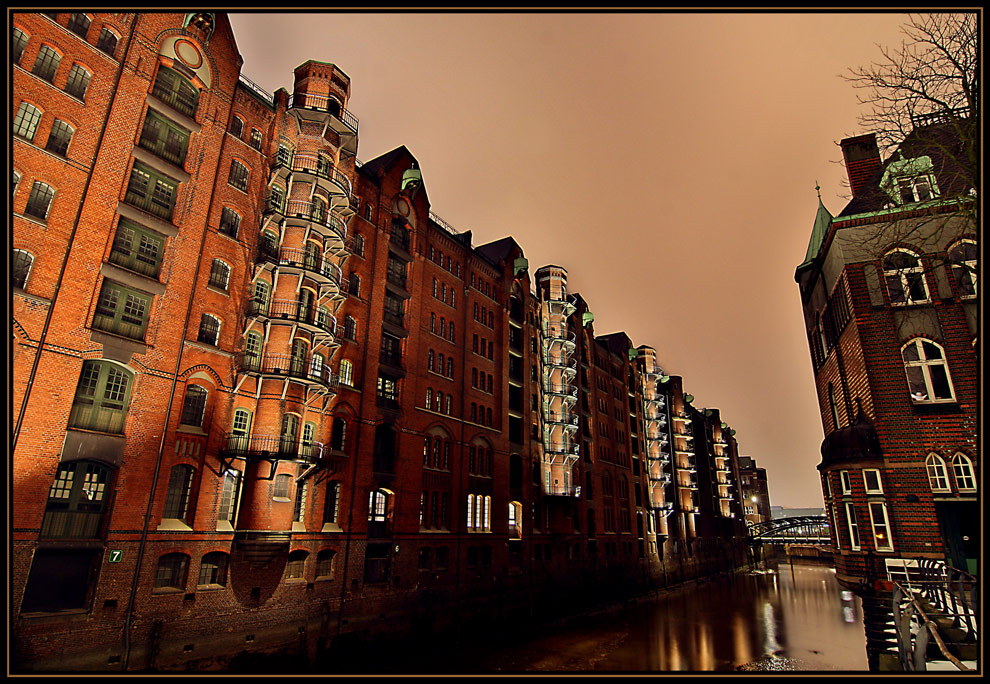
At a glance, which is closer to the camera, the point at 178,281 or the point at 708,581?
the point at 178,281

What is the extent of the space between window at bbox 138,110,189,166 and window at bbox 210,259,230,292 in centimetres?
467

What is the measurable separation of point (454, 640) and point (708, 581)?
184ft

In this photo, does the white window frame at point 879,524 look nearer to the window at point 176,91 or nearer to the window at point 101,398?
the window at point 101,398

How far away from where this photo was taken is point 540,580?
3972cm

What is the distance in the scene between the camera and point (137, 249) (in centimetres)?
2103

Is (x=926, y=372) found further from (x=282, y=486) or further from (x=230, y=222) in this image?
(x=230, y=222)

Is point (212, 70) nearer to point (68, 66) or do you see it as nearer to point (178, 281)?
point (68, 66)

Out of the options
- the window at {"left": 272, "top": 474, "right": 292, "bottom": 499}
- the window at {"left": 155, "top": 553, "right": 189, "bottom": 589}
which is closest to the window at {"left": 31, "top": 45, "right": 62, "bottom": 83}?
the window at {"left": 272, "top": 474, "right": 292, "bottom": 499}

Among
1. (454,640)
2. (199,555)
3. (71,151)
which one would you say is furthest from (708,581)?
(71,151)

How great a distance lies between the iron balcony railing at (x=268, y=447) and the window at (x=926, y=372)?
2750cm

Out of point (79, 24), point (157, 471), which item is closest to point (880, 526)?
point (157, 471)

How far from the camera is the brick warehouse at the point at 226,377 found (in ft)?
58.7

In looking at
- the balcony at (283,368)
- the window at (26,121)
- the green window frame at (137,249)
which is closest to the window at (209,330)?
A: the balcony at (283,368)

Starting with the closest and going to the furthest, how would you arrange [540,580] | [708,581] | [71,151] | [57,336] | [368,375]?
[57,336], [71,151], [368,375], [540,580], [708,581]
